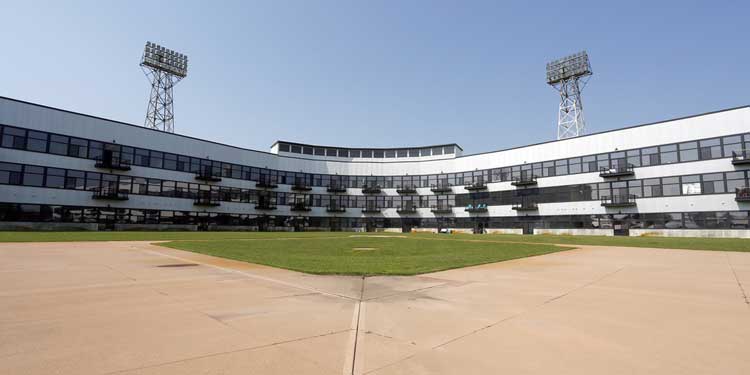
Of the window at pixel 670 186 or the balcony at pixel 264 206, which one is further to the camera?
the balcony at pixel 264 206

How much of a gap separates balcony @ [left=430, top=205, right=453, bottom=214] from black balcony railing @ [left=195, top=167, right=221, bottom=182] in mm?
39066

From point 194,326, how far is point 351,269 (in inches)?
250

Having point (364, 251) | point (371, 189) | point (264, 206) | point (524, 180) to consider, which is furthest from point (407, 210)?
point (364, 251)

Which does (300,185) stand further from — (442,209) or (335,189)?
(442,209)

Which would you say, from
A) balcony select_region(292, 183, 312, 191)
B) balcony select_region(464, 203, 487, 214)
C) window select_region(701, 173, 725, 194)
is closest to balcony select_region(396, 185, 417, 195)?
balcony select_region(464, 203, 487, 214)

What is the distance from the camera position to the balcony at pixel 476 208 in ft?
206

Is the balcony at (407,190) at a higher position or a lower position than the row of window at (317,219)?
higher

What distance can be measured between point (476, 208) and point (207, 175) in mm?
45891

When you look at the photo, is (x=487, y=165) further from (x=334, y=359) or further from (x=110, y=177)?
(x=334, y=359)

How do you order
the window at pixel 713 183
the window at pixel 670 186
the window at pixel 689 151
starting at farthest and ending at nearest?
1. the window at pixel 670 186
2. the window at pixel 689 151
3. the window at pixel 713 183

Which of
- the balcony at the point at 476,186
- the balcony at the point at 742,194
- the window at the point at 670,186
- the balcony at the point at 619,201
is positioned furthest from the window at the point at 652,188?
the balcony at the point at 476,186

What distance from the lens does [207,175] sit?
187 ft

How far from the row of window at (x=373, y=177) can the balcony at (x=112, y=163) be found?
0.45 meters

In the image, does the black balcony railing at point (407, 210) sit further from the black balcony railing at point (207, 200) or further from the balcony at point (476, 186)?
the black balcony railing at point (207, 200)
